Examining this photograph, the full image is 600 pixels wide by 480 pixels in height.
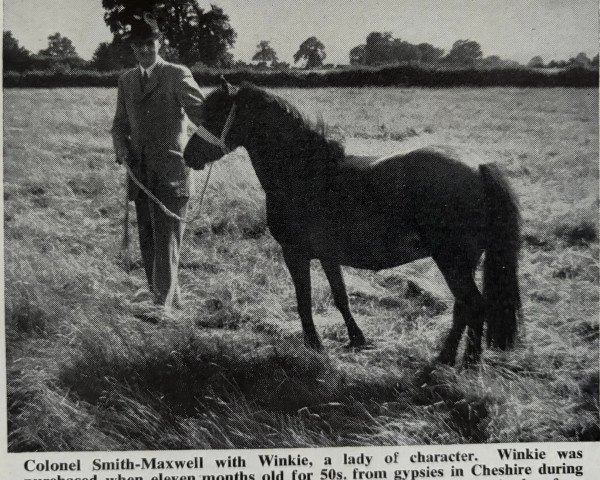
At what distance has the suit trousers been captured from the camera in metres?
2.81

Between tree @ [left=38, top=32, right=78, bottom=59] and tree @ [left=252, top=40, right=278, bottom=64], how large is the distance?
85 cm

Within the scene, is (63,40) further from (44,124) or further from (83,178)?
(83,178)

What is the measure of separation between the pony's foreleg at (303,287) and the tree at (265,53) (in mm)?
882

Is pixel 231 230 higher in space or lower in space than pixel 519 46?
lower

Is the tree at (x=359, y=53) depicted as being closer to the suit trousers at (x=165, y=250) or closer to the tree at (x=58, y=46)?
the suit trousers at (x=165, y=250)

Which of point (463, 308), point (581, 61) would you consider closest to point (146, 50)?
point (463, 308)

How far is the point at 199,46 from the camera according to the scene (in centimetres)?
277

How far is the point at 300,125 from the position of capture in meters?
2.57

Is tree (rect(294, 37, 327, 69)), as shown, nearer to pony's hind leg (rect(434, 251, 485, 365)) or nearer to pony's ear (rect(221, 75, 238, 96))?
pony's ear (rect(221, 75, 238, 96))

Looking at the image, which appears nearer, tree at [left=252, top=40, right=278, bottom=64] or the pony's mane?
the pony's mane

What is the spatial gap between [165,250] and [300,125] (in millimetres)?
856

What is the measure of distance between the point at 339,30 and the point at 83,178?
140 cm

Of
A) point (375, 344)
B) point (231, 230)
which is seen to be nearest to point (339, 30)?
point (231, 230)

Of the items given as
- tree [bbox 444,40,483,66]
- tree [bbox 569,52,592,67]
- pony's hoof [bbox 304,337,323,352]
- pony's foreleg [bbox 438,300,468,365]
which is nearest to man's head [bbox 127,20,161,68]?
tree [bbox 444,40,483,66]
